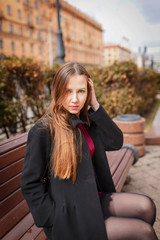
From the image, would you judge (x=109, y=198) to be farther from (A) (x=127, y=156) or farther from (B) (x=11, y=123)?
(B) (x=11, y=123)

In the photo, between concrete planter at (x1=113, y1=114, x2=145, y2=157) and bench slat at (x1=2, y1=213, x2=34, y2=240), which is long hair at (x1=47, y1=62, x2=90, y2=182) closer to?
bench slat at (x1=2, y1=213, x2=34, y2=240)

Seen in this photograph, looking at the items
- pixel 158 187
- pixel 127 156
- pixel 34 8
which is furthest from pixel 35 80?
pixel 34 8

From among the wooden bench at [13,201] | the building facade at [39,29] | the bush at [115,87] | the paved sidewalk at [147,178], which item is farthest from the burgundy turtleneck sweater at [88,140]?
the building facade at [39,29]

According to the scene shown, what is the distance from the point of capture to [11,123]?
4.59 m

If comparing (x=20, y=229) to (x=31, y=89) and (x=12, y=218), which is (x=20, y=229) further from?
(x=31, y=89)

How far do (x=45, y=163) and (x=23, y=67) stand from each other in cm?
354

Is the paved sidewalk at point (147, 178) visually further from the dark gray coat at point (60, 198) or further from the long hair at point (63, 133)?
the long hair at point (63, 133)

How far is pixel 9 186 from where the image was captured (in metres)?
1.80

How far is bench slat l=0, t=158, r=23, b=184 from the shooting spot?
1.75m

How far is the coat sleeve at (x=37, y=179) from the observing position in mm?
1348

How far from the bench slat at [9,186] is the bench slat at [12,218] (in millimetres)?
147

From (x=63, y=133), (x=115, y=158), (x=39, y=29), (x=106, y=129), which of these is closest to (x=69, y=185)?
(x=63, y=133)

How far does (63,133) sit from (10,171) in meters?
0.69

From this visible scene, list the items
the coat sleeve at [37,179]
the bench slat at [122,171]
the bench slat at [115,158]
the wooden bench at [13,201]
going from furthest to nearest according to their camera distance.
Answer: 1. the bench slat at [115,158]
2. the bench slat at [122,171]
3. the wooden bench at [13,201]
4. the coat sleeve at [37,179]
